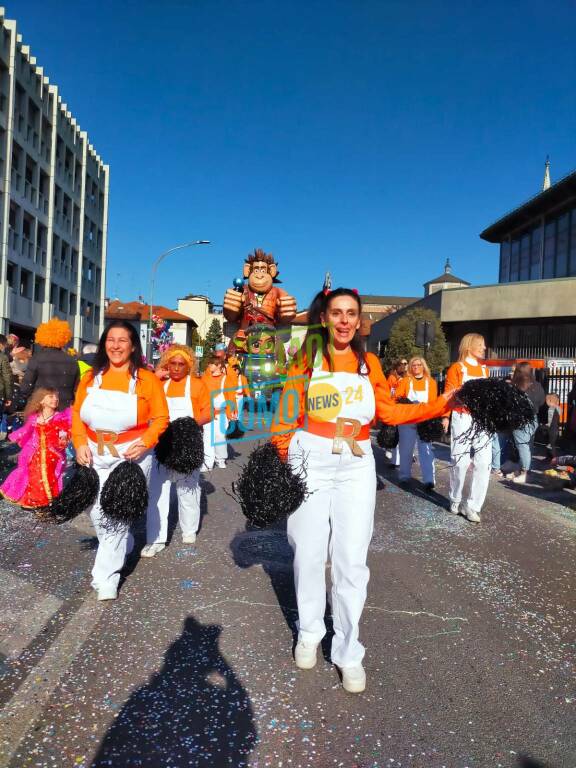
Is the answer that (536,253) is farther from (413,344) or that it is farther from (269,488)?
(269,488)

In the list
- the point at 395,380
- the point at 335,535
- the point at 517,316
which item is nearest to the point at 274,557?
the point at 335,535

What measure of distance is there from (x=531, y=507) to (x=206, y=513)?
4000mm

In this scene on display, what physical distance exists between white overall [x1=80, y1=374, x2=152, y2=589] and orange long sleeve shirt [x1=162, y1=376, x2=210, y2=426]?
1.31m

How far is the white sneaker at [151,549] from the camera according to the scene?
15.8ft

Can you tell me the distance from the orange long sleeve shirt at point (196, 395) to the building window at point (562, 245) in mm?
29856

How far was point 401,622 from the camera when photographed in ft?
11.9

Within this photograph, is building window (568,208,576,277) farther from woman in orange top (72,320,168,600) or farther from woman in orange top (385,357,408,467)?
woman in orange top (72,320,168,600)

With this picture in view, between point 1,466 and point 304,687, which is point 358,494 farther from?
point 1,466

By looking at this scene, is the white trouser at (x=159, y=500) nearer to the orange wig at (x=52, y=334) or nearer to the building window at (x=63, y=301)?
the orange wig at (x=52, y=334)

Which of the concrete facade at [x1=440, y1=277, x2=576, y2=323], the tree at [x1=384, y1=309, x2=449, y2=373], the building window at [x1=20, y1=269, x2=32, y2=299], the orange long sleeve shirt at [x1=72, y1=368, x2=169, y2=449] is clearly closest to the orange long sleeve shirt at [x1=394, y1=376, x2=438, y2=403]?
the orange long sleeve shirt at [x1=72, y1=368, x2=169, y2=449]

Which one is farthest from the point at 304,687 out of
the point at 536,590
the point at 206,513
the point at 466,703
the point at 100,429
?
the point at 206,513

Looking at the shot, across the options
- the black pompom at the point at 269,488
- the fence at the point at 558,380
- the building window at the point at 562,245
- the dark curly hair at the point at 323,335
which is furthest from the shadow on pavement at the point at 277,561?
the building window at the point at 562,245

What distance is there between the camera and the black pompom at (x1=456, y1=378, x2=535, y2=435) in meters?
3.32

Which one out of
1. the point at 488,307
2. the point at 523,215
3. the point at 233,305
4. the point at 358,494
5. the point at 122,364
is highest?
the point at 523,215
